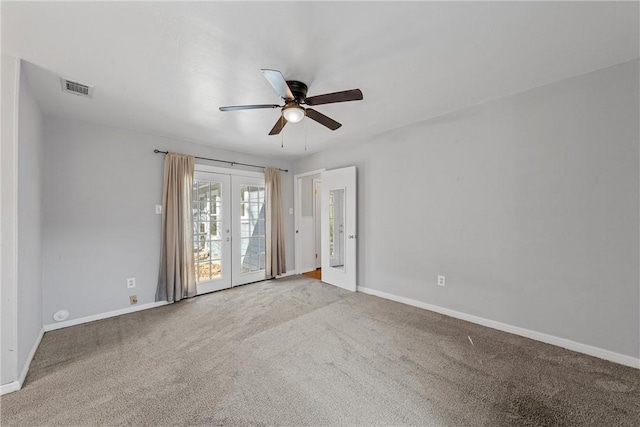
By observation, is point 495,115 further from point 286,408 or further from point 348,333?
point 286,408

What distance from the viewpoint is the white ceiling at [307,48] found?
5.16 ft

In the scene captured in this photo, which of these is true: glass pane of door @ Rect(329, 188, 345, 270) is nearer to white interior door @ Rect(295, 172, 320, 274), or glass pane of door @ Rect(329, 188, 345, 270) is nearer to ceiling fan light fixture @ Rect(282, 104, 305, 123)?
white interior door @ Rect(295, 172, 320, 274)

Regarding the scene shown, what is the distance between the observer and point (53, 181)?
2.96m

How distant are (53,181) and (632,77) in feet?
18.8

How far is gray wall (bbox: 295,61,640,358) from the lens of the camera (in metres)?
2.17

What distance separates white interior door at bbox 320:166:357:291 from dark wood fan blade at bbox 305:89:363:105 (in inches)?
84.7

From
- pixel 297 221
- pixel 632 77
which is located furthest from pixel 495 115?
pixel 297 221

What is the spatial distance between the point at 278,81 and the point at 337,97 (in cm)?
49

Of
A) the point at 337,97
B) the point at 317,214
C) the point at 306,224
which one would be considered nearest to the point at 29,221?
the point at 337,97

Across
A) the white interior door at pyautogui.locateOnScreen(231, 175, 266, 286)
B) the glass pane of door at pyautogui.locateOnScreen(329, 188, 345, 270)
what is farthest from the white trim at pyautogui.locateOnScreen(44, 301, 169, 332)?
the glass pane of door at pyautogui.locateOnScreen(329, 188, 345, 270)

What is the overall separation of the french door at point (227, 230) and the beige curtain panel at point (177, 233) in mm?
209

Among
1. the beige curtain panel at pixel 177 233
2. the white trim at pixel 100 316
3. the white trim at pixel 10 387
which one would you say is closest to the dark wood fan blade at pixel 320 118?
the beige curtain panel at pixel 177 233

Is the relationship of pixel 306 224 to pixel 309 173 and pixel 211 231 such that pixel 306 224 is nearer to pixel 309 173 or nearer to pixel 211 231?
pixel 309 173

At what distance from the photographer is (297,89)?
2.27 metres
